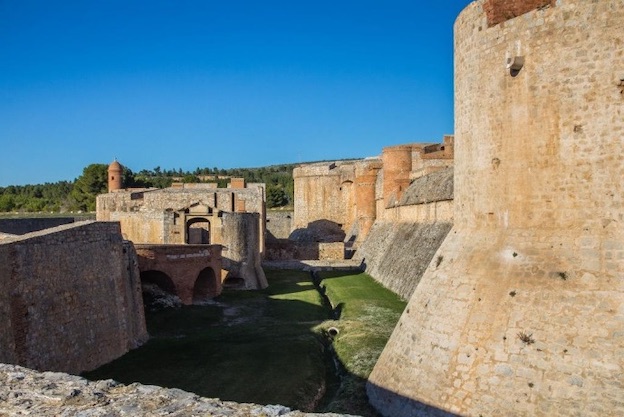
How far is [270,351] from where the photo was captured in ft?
48.6

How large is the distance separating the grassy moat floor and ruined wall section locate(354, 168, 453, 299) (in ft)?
4.61

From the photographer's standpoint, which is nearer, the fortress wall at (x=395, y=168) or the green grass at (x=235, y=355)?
the green grass at (x=235, y=355)

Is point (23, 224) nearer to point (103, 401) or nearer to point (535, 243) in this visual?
point (535, 243)

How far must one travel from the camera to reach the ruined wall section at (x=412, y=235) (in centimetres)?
2223

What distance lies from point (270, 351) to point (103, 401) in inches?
404

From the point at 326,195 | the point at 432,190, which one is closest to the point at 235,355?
the point at 432,190

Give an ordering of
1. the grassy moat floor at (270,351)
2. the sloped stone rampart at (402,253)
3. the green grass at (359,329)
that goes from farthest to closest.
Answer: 1. the sloped stone rampart at (402,253)
2. the grassy moat floor at (270,351)
3. the green grass at (359,329)

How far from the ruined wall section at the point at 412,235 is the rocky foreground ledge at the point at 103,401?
13.8 metres

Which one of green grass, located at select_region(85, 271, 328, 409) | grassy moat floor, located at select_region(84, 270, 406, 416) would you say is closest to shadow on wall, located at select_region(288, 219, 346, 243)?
grassy moat floor, located at select_region(84, 270, 406, 416)

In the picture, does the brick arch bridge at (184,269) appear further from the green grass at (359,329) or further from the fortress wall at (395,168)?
the fortress wall at (395,168)

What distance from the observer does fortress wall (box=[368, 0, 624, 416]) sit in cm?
769

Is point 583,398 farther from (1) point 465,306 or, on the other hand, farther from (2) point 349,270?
(2) point 349,270

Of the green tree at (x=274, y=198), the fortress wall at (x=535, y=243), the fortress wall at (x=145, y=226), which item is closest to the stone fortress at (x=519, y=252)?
the fortress wall at (x=535, y=243)

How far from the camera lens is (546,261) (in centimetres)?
830
